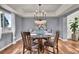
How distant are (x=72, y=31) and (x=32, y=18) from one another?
9.19ft

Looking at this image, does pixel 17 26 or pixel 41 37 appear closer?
pixel 41 37

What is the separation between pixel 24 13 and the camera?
31.2ft

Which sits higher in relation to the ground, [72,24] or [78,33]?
[72,24]

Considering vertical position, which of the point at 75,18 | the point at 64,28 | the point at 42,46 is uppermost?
the point at 75,18

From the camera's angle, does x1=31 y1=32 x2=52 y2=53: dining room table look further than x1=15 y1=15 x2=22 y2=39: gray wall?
No

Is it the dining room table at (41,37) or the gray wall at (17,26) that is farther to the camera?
the gray wall at (17,26)

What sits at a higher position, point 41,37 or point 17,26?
point 17,26
